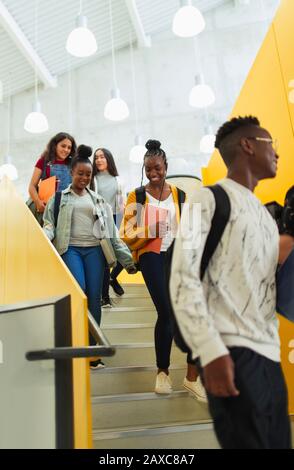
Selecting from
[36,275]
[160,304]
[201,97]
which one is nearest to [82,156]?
[36,275]

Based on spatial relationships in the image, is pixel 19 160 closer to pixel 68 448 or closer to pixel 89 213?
pixel 89 213

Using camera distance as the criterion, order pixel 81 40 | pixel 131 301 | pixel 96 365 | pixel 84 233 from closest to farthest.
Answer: pixel 96 365, pixel 84 233, pixel 131 301, pixel 81 40

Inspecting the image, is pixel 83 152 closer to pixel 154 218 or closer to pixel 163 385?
pixel 154 218

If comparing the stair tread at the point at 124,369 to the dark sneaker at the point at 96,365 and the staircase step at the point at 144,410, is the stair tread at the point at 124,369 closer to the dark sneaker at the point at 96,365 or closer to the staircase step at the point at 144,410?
the dark sneaker at the point at 96,365

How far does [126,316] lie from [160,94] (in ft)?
24.8

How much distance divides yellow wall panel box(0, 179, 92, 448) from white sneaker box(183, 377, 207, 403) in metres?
0.94

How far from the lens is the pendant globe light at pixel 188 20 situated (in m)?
5.11

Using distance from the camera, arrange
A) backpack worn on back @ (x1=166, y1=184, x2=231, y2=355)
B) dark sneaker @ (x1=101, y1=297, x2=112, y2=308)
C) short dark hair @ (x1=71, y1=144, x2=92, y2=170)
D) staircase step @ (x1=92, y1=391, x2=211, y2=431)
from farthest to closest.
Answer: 1. dark sneaker @ (x1=101, y1=297, x2=112, y2=308)
2. short dark hair @ (x1=71, y1=144, x2=92, y2=170)
3. staircase step @ (x1=92, y1=391, x2=211, y2=431)
4. backpack worn on back @ (x1=166, y1=184, x2=231, y2=355)

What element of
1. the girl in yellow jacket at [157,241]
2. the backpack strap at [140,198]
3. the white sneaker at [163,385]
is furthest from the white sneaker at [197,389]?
the backpack strap at [140,198]

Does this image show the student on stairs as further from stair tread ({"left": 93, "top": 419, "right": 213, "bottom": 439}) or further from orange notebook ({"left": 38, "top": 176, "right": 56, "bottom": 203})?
stair tread ({"left": 93, "top": 419, "right": 213, "bottom": 439})

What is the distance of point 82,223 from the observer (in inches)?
122

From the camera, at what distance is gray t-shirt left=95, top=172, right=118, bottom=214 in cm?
410

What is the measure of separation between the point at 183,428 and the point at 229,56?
370 inches

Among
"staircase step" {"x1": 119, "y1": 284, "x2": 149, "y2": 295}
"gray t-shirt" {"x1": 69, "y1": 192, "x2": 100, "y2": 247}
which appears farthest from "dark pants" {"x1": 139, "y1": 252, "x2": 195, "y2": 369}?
"staircase step" {"x1": 119, "y1": 284, "x2": 149, "y2": 295}
